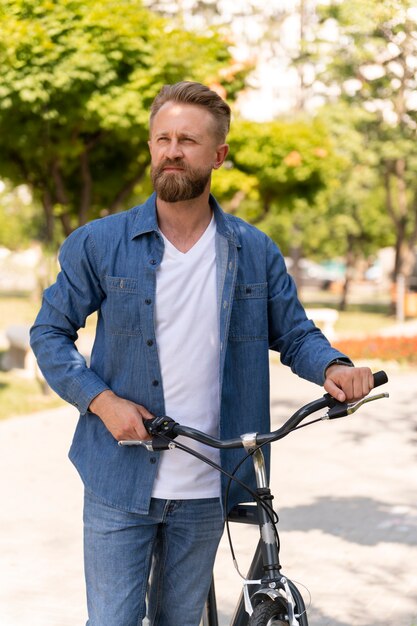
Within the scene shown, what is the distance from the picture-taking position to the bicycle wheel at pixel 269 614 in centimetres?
269

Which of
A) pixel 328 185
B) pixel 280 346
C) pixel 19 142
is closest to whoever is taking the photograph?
pixel 280 346

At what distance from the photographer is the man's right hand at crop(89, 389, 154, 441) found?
2752mm

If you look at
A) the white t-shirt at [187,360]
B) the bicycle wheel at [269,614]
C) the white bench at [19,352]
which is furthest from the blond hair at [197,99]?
the white bench at [19,352]

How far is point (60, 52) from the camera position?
11492 mm

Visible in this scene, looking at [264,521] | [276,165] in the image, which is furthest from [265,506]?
[276,165]

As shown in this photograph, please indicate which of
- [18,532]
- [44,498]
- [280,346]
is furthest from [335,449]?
[280,346]

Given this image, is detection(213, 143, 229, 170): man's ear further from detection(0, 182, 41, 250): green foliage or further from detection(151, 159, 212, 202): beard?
detection(0, 182, 41, 250): green foliage

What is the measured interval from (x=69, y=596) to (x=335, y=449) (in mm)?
4517

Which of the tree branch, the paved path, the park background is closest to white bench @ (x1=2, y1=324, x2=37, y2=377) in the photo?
the park background

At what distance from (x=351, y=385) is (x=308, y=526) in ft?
13.7

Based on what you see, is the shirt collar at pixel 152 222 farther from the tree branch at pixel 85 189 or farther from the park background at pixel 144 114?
the tree branch at pixel 85 189

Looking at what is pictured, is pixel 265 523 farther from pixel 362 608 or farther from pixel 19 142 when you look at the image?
pixel 19 142

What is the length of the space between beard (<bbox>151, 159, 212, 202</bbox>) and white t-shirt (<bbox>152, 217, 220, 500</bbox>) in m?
0.15

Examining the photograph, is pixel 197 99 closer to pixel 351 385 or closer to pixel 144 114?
pixel 351 385
